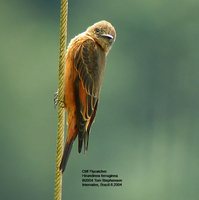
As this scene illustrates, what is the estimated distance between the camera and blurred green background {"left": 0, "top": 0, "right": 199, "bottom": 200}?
343cm

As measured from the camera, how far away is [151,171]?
3.52m

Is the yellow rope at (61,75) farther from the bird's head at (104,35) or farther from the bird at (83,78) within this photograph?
the bird's head at (104,35)

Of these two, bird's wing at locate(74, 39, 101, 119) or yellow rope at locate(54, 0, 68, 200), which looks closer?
yellow rope at locate(54, 0, 68, 200)

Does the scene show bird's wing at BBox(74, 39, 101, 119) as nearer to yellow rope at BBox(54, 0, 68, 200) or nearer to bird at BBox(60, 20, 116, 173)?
bird at BBox(60, 20, 116, 173)

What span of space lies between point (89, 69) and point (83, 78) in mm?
48

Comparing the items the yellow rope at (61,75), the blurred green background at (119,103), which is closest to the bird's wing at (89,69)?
the yellow rope at (61,75)

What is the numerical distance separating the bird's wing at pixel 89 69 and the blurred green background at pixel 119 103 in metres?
1.14

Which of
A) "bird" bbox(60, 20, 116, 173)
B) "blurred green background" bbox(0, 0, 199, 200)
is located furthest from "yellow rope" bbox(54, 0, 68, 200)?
"blurred green background" bbox(0, 0, 199, 200)

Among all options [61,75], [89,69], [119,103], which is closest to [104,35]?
[89,69]

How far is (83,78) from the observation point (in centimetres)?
205

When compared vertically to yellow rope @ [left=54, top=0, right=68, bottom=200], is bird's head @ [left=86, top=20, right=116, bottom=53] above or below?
above

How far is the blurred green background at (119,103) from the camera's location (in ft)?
11.3

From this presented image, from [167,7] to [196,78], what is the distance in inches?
18.4

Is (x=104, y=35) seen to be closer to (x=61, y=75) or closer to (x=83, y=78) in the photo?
(x=83, y=78)
